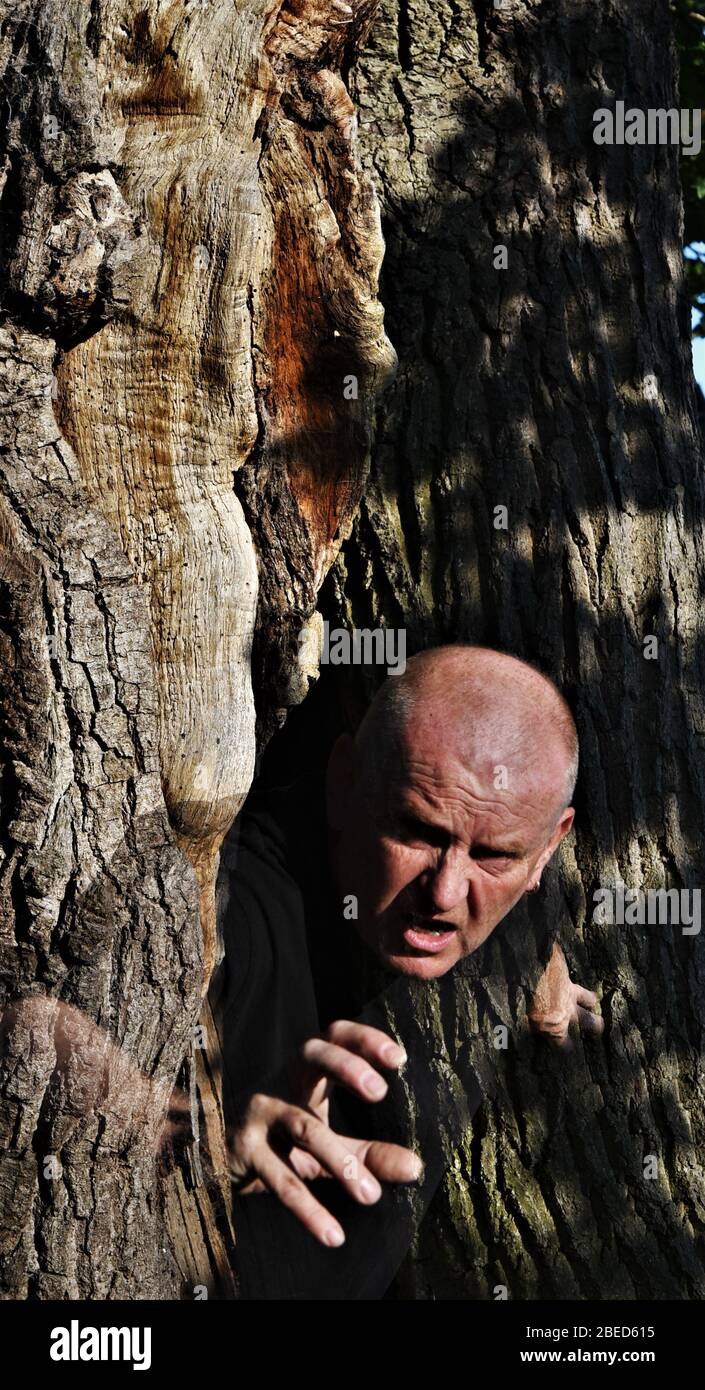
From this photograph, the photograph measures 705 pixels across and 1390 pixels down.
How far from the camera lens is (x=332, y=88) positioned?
2135mm

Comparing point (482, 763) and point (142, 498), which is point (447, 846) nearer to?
point (482, 763)

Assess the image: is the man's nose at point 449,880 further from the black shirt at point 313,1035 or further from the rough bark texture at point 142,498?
the rough bark texture at point 142,498

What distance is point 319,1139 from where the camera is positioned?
7.36 ft

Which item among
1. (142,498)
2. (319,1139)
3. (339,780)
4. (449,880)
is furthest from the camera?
(339,780)

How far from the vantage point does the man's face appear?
8.54 feet

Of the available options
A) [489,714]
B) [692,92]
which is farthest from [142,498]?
[692,92]

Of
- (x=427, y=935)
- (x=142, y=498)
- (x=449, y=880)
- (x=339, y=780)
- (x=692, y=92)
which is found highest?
(x=692, y=92)

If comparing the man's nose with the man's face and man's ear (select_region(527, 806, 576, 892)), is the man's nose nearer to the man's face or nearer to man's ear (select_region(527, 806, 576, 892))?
the man's face

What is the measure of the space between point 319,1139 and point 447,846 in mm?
669

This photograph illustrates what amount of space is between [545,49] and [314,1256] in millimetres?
2822

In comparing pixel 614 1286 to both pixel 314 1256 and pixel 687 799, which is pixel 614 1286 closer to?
pixel 314 1256

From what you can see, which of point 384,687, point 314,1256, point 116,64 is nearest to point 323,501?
point 384,687

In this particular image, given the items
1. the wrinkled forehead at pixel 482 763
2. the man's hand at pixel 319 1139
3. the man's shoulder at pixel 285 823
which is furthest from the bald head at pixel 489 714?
the man's hand at pixel 319 1139

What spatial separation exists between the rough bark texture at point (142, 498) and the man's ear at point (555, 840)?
772 millimetres
